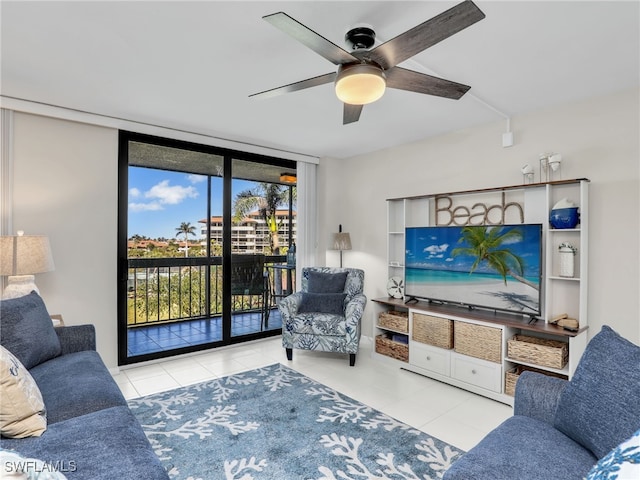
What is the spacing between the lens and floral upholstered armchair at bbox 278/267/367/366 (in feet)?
11.7

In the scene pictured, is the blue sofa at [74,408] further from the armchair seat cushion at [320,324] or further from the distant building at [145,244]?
the armchair seat cushion at [320,324]

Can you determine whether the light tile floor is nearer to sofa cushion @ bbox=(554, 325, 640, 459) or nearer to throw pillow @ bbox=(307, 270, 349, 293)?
throw pillow @ bbox=(307, 270, 349, 293)

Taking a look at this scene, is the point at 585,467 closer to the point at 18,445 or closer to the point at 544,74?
the point at 18,445

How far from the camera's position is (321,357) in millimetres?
3865

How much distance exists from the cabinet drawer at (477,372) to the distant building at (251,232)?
2636 millimetres

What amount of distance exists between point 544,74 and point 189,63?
246cm

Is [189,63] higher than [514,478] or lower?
higher

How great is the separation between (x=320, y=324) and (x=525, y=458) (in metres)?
2.46

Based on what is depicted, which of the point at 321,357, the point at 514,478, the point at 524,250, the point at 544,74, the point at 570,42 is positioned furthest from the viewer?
the point at 321,357

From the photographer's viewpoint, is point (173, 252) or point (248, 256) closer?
point (173, 252)

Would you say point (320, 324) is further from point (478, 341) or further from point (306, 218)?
point (306, 218)

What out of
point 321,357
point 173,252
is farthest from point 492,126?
point 173,252

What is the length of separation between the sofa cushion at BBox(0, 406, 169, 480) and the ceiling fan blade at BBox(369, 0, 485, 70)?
196cm

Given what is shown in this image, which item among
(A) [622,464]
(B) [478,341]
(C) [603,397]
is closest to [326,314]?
(B) [478,341]
